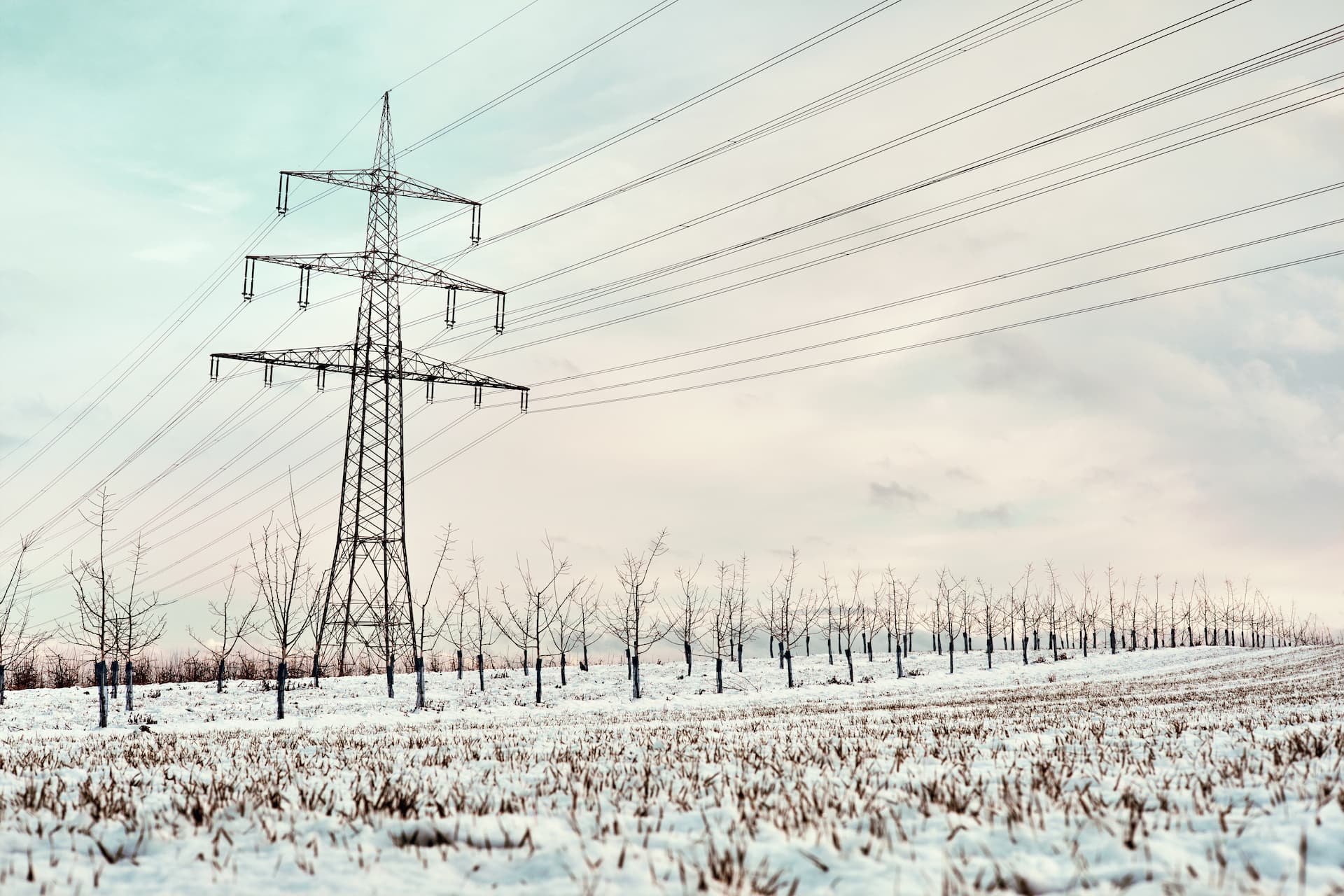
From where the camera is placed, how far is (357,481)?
33.6m

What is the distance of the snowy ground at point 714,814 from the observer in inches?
152

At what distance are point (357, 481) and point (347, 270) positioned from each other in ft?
27.8

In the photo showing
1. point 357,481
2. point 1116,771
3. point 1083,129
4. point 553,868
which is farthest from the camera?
point 357,481

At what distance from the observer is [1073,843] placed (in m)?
4.09

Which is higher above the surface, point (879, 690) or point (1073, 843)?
point (1073, 843)

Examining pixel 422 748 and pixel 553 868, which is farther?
pixel 422 748

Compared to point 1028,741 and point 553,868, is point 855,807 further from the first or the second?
point 1028,741

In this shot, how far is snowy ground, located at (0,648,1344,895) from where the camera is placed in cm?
A: 385

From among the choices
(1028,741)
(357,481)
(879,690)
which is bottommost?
(879,690)

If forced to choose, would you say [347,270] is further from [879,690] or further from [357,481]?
[879,690]

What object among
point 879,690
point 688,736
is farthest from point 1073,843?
point 879,690

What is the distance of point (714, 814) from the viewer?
507 centimetres

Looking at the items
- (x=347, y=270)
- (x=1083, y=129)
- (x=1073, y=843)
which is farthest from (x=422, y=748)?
(x=347, y=270)

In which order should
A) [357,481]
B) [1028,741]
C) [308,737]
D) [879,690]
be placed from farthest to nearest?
1. [879,690]
2. [357,481]
3. [308,737]
4. [1028,741]
